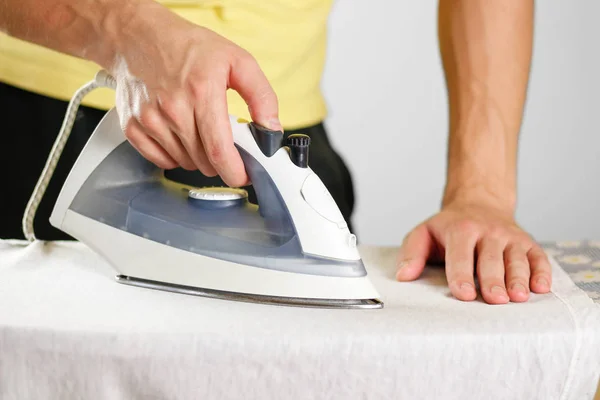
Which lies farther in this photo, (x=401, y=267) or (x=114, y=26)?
(x=401, y=267)

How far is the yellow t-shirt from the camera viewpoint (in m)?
1.34

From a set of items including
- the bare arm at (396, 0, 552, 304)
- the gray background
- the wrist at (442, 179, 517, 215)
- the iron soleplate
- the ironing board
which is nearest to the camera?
the ironing board

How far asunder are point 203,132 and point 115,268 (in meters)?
0.25

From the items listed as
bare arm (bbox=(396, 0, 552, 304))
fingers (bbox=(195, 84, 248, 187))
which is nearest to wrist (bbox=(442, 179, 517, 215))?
bare arm (bbox=(396, 0, 552, 304))

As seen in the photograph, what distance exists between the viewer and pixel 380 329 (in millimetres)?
958

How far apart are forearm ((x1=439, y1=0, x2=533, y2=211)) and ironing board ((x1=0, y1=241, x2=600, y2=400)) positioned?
1.28ft

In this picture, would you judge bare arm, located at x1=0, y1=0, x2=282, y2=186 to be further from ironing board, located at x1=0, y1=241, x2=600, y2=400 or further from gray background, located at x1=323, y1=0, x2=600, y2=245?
gray background, located at x1=323, y1=0, x2=600, y2=245

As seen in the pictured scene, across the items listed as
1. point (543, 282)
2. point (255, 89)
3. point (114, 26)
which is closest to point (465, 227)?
point (543, 282)

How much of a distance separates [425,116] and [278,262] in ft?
7.06

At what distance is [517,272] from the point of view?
44.9 inches

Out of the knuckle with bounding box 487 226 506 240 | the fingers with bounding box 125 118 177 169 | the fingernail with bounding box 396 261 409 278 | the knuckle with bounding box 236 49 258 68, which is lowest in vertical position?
the fingernail with bounding box 396 261 409 278

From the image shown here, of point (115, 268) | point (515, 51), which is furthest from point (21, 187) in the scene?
point (515, 51)

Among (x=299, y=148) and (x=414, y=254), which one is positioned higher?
(x=299, y=148)

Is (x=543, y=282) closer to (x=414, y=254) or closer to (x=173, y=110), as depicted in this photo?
(x=414, y=254)
